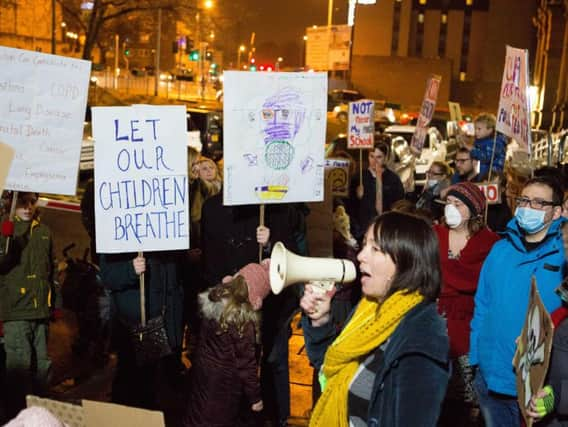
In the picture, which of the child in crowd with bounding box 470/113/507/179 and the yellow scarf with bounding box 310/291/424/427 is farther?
the child in crowd with bounding box 470/113/507/179

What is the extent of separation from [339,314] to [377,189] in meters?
2.10

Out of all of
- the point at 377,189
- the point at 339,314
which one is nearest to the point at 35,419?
the point at 339,314

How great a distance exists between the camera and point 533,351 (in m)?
3.14

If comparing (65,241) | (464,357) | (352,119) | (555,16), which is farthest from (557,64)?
(464,357)

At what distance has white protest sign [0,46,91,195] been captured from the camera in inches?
173

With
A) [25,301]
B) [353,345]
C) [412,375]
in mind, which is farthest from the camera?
[25,301]

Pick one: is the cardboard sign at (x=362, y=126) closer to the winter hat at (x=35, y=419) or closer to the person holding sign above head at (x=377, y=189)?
the person holding sign above head at (x=377, y=189)

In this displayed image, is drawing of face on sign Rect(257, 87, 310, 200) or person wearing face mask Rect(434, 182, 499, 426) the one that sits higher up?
drawing of face on sign Rect(257, 87, 310, 200)

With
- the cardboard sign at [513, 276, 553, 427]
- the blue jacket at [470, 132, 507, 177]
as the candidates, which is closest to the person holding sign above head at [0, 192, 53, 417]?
the cardboard sign at [513, 276, 553, 427]

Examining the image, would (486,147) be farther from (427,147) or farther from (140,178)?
(427,147)

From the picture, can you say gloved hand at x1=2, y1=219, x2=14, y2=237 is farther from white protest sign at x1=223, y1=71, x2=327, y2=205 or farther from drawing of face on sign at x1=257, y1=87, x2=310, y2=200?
drawing of face on sign at x1=257, y1=87, x2=310, y2=200

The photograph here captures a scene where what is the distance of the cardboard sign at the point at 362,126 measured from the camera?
984 centimetres

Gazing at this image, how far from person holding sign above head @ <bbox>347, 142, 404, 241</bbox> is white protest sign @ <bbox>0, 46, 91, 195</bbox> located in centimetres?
382

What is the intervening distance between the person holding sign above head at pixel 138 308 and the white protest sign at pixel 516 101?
324 centimetres
